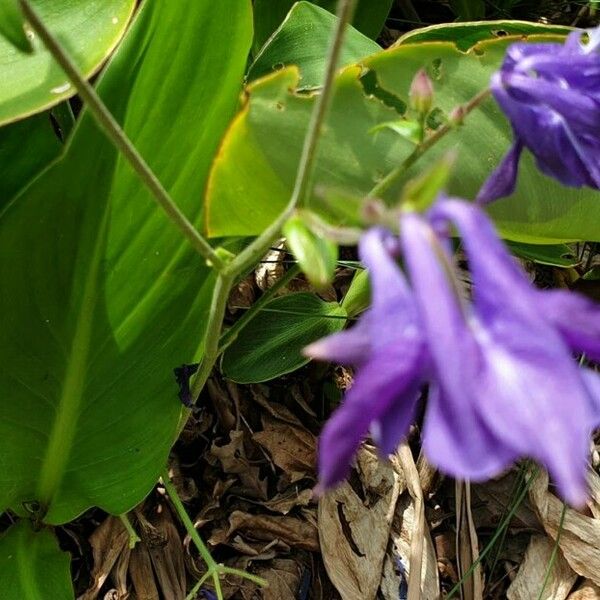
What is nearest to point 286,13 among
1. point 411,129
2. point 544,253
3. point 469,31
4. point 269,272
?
point 469,31

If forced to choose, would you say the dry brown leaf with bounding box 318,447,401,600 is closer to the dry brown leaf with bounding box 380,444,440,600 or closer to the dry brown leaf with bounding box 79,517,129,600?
the dry brown leaf with bounding box 380,444,440,600

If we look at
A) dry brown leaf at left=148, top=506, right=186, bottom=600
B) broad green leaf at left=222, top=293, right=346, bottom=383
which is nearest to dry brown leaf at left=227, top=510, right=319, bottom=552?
dry brown leaf at left=148, top=506, right=186, bottom=600

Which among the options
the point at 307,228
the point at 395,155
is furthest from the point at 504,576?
the point at 307,228

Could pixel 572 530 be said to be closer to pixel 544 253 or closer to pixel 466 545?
pixel 466 545

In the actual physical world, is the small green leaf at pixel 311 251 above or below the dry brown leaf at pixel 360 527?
above

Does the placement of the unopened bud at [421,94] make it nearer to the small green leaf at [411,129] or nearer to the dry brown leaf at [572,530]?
the small green leaf at [411,129]

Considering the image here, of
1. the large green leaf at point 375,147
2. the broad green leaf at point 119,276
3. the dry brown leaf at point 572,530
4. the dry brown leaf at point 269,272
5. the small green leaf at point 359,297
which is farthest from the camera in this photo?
the dry brown leaf at point 269,272

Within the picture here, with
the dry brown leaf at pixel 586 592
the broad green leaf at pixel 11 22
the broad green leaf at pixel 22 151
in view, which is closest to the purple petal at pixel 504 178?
the broad green leaf at pixel 11 22
